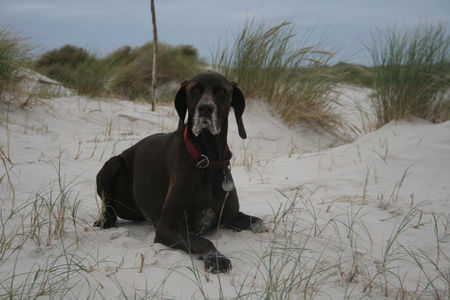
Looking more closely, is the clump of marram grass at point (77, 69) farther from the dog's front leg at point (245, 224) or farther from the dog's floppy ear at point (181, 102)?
the dog's front leg at point (245, 224)

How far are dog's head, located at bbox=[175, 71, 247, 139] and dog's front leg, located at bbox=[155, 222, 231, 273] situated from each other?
2.20 feet

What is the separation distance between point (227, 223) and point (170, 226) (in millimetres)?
553

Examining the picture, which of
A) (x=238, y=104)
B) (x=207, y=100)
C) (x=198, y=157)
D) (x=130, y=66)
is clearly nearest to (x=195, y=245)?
(x=198, y=157)

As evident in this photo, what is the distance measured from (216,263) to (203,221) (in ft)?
1.55

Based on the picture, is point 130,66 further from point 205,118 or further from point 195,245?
point 195,245

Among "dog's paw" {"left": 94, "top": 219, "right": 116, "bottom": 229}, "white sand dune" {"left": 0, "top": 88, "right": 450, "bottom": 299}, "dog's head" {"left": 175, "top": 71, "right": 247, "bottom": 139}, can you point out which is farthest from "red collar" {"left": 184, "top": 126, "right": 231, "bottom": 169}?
"dog's paw" {"left": 94, "top": 219, "right": 116, "bottom": 229}

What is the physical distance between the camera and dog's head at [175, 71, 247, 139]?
2.48m

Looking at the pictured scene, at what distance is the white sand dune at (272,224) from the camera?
200 cm

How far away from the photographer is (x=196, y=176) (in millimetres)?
2592

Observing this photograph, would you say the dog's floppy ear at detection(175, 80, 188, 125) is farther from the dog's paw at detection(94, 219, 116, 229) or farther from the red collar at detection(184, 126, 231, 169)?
the dog's paw at detection(94, 219, 116, 229)

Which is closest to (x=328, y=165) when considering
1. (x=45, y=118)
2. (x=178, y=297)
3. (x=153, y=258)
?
(x=153, y=258)

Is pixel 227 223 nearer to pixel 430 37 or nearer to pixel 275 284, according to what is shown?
pixel 275 284

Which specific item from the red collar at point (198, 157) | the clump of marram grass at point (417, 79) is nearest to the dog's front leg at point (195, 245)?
the red collar at point (198, 157)

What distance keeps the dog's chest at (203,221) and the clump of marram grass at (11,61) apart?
5.32m
